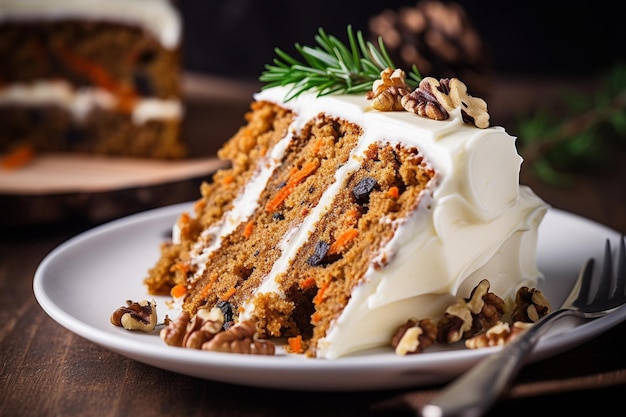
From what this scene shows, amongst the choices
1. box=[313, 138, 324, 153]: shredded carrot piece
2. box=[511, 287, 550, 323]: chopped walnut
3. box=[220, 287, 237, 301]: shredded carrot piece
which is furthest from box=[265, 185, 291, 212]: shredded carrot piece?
box=[511, 287, 550, 323]: chopped walnut

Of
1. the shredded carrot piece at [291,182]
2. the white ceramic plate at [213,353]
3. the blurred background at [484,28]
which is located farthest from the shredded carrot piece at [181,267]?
the blurred background at [484,28]

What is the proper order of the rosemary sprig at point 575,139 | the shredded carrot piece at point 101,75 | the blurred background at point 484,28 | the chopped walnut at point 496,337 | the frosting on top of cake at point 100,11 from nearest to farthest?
1. the chopped walnut at point 496,337
2. the rosemary sprig at point 575,139
3. the frosting on top of cake at point 100,11
4. the shredded carrot piece at point 101,75
5. the blurred background at point 484,28

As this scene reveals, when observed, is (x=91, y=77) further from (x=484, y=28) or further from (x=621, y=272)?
(x=621, y=272)

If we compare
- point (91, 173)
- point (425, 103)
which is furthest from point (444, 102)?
point (91, 173)

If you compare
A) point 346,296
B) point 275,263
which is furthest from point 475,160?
point 275,263

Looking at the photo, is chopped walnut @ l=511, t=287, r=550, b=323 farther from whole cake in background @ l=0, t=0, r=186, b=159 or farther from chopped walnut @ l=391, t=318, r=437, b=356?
whole cake in background @ l=0, t=0, r=186, b=159

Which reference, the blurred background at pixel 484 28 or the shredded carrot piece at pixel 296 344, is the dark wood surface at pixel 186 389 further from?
the blurred background at pixel 484 28

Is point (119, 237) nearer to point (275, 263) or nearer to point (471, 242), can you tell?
point (275, 263)
